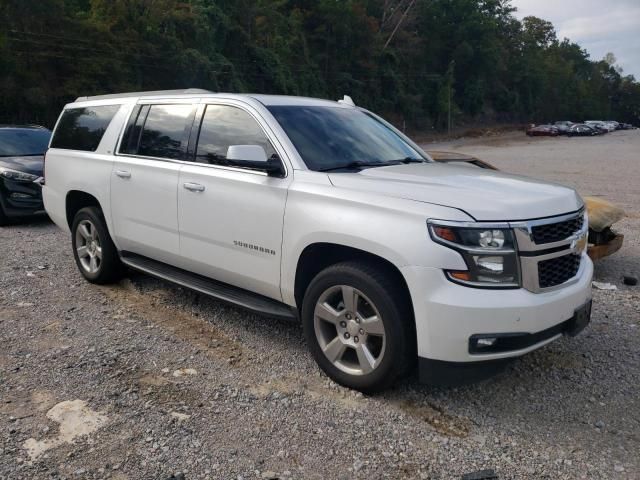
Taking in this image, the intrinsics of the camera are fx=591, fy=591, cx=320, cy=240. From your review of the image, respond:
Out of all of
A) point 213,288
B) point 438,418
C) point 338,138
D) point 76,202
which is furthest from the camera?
point 76,202

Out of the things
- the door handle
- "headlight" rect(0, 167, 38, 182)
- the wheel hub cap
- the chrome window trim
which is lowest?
the wheel hub cap

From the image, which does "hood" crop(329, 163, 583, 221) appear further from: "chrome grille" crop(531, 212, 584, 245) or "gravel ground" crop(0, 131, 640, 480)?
"gravel ground" crop(0, 131, 640, 480)

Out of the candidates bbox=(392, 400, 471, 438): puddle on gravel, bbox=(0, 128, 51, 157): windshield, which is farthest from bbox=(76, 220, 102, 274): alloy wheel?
bbox=(0, 128, 51, 157): windshield

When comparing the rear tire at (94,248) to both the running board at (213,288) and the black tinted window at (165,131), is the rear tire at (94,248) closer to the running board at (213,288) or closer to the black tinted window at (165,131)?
the running board at (213,288)

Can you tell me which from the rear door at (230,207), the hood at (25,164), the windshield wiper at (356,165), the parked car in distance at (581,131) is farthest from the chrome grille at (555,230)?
the parked car in distance at (581,131)

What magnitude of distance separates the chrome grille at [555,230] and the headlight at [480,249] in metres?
0.20

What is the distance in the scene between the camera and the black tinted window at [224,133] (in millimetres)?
4289

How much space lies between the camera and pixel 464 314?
3.15 meters

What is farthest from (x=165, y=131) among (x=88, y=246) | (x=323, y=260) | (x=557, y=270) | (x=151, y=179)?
(x=557, y=270)

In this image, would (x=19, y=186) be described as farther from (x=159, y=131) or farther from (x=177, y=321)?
(x=177, y=321)

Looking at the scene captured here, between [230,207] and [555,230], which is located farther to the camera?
[230,207]

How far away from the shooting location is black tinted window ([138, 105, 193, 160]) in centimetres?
477

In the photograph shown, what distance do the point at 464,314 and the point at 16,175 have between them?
8312mm

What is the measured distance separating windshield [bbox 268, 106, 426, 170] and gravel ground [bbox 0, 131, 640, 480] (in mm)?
1469
